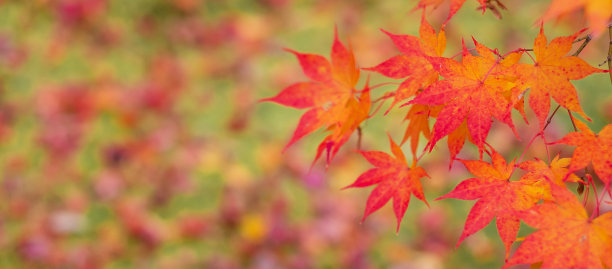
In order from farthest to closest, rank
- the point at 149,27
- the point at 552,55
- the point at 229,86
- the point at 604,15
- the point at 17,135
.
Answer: the point at 149,27, the point at 229,86, the point at 17,135, the point at 552,55, the point at 604,15

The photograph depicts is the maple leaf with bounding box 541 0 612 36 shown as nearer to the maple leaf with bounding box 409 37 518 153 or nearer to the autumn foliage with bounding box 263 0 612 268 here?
the autumn foliage with bounding box 263 0 612 268

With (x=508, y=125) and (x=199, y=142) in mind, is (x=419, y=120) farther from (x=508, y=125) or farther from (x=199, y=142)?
(x=199, y=142)

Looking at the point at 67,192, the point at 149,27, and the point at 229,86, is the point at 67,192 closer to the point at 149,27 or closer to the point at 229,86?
the point at 229,86

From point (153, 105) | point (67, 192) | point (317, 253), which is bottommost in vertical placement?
point (317, 253)

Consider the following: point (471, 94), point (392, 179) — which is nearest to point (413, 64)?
point (471, 94)

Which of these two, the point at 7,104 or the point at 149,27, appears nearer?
the point at 7,104

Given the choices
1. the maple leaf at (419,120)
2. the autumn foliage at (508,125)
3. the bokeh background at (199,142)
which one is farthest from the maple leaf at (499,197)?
the bokeh background at (199,142)

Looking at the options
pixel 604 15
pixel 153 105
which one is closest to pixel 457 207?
pixel 153 105

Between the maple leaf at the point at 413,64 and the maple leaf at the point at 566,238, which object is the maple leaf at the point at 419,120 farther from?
the maple leaf at the point at 566,238
